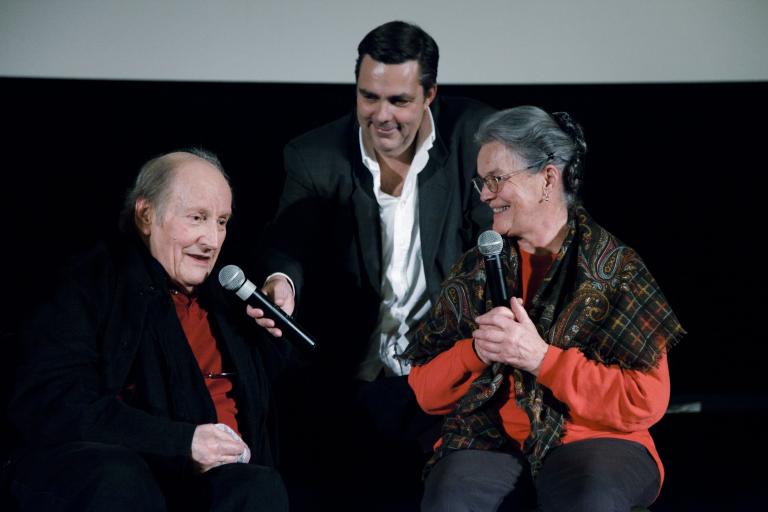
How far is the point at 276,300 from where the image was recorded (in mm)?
2270

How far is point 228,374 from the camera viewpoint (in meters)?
2.14

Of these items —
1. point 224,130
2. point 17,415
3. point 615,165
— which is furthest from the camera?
point 615,165

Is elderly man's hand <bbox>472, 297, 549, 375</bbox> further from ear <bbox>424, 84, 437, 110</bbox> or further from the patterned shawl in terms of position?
ear <bbox>424, 84, 437, 110</bbox>

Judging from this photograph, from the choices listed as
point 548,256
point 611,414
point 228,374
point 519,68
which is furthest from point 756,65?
point 228,374

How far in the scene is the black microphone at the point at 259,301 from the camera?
196 cm

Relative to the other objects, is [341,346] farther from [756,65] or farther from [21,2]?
[756,65]

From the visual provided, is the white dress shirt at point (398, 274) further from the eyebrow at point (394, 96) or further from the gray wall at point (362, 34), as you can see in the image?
the gray wall at point (362, 34)

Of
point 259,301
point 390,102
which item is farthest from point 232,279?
point 390,102

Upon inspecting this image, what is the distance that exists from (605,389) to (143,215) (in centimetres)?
122

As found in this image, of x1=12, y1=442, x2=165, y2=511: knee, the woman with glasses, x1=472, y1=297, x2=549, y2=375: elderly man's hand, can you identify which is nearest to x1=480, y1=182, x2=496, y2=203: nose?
the woman with glasses

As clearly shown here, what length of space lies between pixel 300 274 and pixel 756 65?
1956mm

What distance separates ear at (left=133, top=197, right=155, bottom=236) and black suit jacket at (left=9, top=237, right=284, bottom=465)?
1.6 inches

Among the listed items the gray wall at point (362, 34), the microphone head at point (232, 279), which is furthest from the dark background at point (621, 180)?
the microphone head at point (232, 279)

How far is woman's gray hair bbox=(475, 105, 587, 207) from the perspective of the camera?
214 cm
